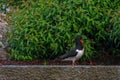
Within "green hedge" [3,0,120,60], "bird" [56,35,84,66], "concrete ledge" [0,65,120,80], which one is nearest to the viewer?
"concrete ledge" [0,65,120,80]

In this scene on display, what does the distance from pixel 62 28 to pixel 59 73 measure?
265 centimetres

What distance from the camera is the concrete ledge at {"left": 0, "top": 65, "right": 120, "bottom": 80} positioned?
4600mm

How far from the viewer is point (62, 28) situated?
738cm

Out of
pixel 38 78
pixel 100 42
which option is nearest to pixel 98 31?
pixel 100 42

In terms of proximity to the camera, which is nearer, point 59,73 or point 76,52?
point 59,73

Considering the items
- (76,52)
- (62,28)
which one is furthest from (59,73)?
(62,28)

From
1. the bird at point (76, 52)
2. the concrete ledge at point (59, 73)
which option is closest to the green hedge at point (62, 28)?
the bird at point (76, 52)

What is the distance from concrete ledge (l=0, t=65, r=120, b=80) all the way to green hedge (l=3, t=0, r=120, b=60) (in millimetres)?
2365

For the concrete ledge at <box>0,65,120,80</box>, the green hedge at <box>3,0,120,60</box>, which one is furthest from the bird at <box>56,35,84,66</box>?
the concrete ledge at <box>0,65,120,80</box>

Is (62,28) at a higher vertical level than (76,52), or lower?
higher

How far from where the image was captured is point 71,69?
5027 mm

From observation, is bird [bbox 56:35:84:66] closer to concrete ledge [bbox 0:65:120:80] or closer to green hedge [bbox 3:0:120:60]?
green hedge [bbox 3:0:120:60]

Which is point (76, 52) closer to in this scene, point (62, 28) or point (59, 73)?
point (62, 28)

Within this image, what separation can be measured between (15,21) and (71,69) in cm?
300
